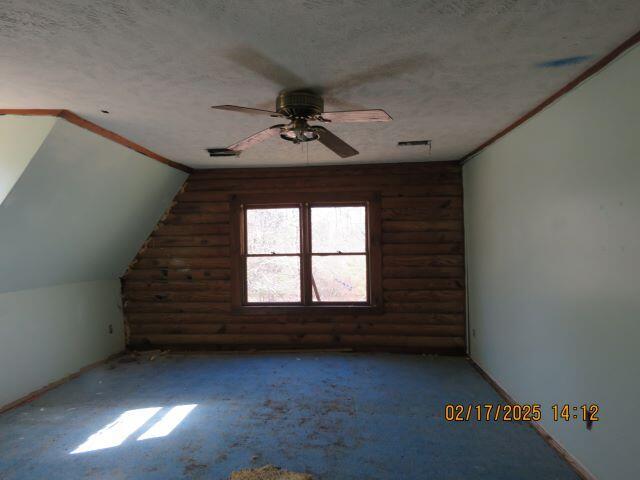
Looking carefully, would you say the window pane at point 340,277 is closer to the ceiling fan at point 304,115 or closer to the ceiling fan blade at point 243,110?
the ceiling fan at point 304,115

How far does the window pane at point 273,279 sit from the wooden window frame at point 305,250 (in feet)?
0.25

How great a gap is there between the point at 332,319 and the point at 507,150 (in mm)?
3021

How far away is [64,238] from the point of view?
13.4 ft

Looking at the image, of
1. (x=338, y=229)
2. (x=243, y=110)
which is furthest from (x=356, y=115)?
(x=338, y=229)

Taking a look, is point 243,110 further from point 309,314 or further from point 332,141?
point 309,314

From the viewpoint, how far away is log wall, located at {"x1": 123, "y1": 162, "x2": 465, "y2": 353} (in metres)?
5.27

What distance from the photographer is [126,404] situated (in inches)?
151

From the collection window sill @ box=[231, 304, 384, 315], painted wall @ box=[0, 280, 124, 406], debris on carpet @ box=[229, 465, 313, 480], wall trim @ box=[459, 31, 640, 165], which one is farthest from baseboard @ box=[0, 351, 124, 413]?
wall trim @ box=[459, 31, 640, 165]

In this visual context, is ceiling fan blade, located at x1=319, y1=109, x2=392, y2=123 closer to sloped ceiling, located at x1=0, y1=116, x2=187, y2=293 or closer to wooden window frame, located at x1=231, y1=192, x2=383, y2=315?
sloped ceiling, located at x1=0, y1=116, x2=187, y2=293

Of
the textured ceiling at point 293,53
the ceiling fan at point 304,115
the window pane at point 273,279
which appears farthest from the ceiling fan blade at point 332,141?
the window pane at point 273,279

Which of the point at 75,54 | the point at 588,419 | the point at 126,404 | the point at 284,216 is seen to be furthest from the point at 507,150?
the point at 126,404

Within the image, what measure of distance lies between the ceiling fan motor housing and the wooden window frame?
2.89 metres

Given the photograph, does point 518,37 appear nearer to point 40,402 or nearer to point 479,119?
point 479,119

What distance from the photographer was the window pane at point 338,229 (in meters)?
5.47
